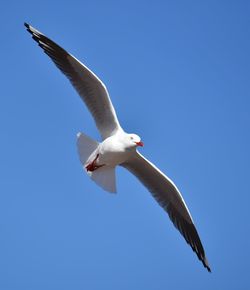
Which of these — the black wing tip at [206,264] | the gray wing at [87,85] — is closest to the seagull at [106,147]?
the gray wing at [87,85]

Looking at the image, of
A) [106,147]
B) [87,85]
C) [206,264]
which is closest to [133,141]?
[106,147]

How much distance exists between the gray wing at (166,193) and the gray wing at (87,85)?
1.90ft

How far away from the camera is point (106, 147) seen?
25.8 ft

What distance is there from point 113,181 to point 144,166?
488 mm

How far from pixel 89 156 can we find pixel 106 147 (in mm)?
308

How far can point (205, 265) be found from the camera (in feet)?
28.9

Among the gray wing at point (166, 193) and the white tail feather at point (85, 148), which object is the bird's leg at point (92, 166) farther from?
the gray wing at point (166, 193)

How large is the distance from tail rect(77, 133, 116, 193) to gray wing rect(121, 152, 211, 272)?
439 millimetres

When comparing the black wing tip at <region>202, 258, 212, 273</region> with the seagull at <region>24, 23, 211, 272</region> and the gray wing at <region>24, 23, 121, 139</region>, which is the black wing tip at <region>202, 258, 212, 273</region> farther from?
the gray wing at <region>24, 23, 121, 139</region>

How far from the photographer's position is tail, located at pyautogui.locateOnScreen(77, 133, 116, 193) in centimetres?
803

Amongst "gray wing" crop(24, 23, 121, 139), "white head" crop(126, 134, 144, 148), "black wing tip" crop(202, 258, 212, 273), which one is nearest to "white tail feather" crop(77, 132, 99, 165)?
"gray wing" crop(24, 23, 121, 139)

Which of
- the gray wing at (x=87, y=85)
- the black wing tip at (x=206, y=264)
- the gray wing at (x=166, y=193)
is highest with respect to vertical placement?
the gray wing at (x=87, y=85)

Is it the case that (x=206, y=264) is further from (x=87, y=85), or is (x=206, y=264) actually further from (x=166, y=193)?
(x=87, y=85)

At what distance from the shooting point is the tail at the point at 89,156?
803 centimetres
